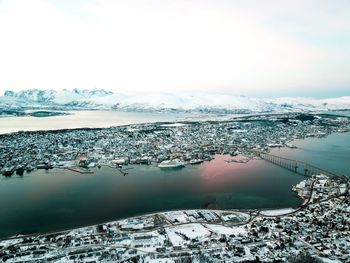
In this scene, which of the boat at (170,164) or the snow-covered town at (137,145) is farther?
the snow-covered town at (137,145)

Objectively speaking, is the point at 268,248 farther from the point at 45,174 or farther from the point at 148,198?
the point at 45,174

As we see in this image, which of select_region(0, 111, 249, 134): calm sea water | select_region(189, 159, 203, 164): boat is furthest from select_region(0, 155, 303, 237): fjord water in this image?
select_region(0, 111, 249, 134): calm sea water

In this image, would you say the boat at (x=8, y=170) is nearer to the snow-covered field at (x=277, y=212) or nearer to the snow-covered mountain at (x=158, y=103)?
the snow-covered field at (x=277, y=212)

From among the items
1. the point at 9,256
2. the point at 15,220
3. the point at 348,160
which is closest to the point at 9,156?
the point at 15,220

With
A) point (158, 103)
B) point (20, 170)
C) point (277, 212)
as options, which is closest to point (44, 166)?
point (20, 170)

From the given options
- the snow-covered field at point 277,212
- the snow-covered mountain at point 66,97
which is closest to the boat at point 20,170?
the snow-covered field at point 277,212
